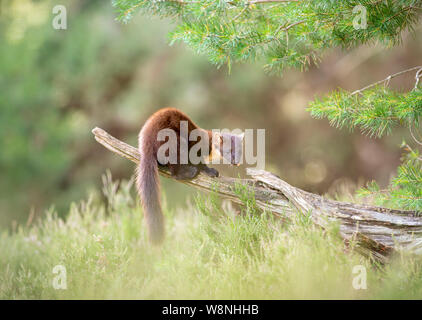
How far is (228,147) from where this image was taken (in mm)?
4711

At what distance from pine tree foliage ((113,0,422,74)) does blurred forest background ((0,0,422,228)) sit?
5387mm

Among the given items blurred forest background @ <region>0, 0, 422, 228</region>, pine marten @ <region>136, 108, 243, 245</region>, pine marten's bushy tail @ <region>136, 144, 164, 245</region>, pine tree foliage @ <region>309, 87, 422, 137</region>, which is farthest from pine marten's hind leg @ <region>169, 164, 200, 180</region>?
blurred forest background @ <region>0, 0, 422, 228</region>

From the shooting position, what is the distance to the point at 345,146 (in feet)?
38.0

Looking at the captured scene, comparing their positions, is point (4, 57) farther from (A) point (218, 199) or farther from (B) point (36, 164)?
(A) point (218, 199)

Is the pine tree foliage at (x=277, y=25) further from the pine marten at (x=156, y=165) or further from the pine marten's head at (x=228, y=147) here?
the pine marten's head at (x=228, y=147)

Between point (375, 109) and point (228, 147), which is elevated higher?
point (228, 147)

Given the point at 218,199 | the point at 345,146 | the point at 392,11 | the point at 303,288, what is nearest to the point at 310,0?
the point at 392,11

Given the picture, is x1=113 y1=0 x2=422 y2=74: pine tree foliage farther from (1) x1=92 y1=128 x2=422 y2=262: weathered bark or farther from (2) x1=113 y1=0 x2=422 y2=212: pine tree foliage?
(1) x1=92 y1=128 x2=422 y2=262: weathered bark

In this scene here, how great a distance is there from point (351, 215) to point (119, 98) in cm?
766

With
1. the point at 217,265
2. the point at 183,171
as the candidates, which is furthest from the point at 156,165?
the point at 217,265

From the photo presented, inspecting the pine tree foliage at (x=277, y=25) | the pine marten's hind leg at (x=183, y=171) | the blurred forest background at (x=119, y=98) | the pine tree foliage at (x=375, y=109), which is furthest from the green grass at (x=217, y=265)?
the blurred forest background at (x=119, y=98)

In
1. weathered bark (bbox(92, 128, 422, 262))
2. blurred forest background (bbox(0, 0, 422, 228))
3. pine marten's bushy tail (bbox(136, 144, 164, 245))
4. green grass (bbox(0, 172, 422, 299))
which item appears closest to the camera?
green grass (bbox(0, 172, 422, 299))

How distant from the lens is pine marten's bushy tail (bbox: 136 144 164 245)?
351 cm

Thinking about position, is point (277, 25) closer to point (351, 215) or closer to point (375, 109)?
point (375, 109)
